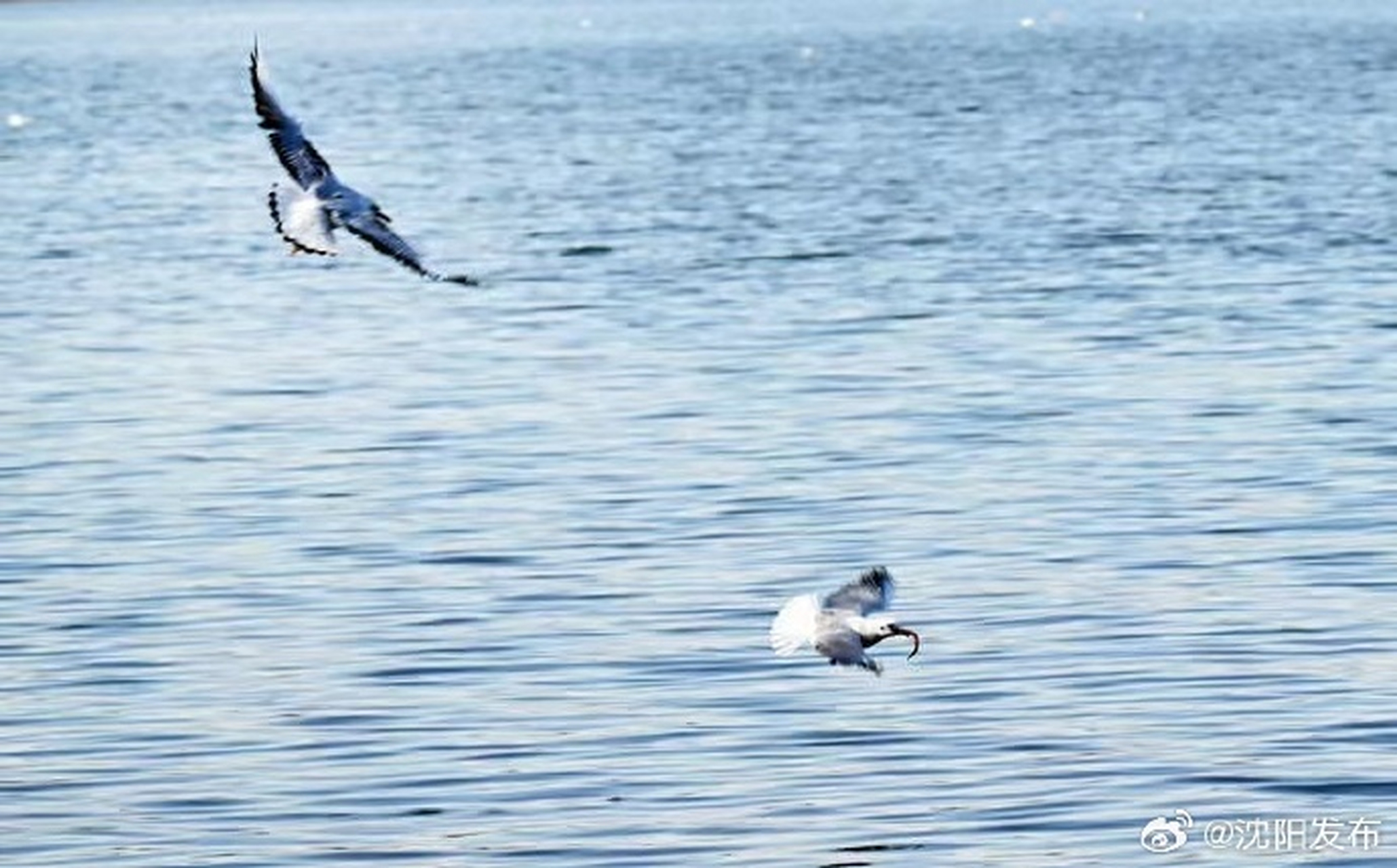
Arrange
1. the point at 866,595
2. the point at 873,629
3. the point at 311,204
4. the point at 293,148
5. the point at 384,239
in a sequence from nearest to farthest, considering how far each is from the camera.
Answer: the point at 873,629 → the point at 866,595 → the point at 384,239 → the point at 311,204 → the point at 293,148

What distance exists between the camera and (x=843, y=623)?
14.4 metres

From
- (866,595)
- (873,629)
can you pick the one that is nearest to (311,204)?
(866,595)

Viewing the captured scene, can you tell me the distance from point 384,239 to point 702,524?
822 centimetres

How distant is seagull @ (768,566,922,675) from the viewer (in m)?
14.2

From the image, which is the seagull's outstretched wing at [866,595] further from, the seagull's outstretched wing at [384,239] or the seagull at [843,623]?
the seagull's outstretched wing at [384,239]

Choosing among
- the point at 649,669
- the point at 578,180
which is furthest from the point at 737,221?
the point at 649,669

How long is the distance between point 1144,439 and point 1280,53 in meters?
86.1

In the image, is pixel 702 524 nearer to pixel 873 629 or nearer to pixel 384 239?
pixel 384 239

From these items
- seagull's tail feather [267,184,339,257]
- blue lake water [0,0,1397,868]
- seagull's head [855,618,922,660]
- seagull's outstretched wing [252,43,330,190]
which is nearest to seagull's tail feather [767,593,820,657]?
seagull's head [855,618,922,660]

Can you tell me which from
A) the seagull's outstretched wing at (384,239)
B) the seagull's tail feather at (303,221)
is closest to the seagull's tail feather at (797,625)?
the seagull's outstretched wing at (384,239)

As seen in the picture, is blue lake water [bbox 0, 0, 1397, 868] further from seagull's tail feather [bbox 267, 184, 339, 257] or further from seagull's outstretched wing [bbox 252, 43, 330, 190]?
seagull's outstretched wing [bbox 252, 43, 330, 190]

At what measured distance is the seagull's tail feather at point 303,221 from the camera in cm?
1470

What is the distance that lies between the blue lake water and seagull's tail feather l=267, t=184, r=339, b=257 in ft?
8.19

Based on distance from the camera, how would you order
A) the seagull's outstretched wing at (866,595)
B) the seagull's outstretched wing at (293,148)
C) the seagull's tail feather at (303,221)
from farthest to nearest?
1. the seagull's outstretched wing at (293,148)
2. the seagull's tail feather at (303,221)
3. the seagull's outstretched wing at (866,595)
